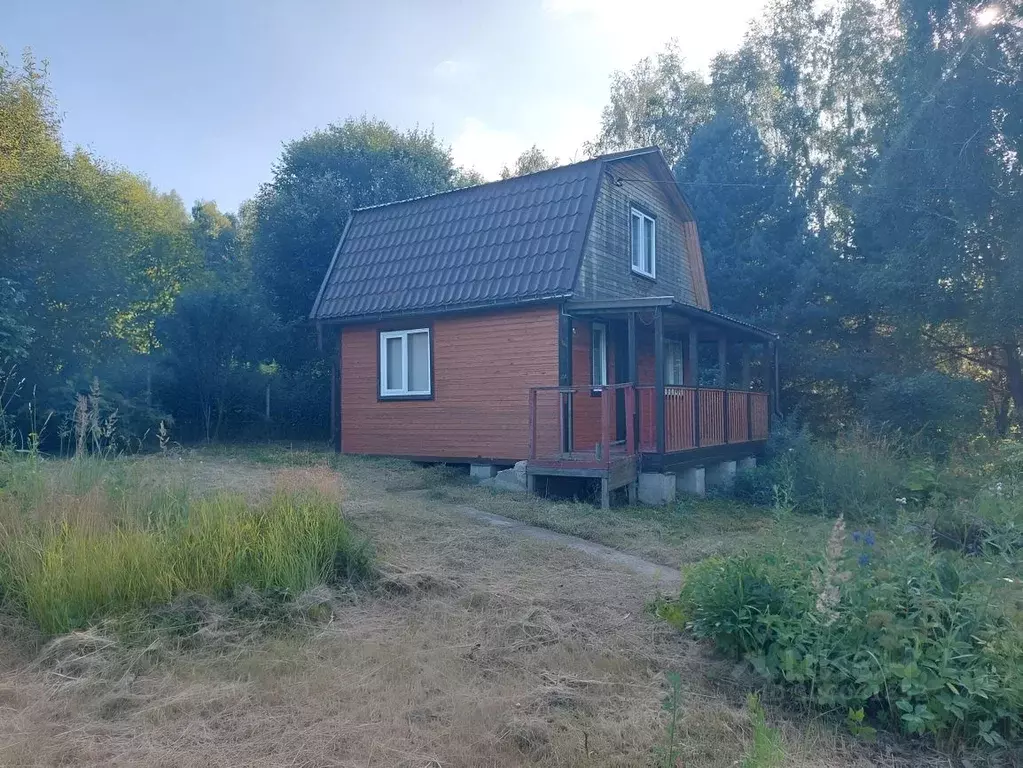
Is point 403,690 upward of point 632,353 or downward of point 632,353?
downward

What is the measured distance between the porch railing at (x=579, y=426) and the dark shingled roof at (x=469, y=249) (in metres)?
1.70

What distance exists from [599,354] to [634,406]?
238 centimetres

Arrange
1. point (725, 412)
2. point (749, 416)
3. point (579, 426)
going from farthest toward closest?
point (749, 416) < point (725, 412) < point (579, 426)

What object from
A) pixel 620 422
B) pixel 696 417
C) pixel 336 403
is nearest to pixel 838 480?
pixel 696 417

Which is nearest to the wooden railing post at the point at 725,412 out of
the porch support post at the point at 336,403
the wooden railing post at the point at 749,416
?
the wooden railing post at the point at 749,416

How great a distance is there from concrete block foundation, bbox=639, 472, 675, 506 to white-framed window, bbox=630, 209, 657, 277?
508 cm

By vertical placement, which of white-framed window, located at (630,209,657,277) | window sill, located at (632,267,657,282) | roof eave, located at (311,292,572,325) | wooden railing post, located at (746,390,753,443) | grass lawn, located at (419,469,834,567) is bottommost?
grass lawn, located at (419,469,834,567)

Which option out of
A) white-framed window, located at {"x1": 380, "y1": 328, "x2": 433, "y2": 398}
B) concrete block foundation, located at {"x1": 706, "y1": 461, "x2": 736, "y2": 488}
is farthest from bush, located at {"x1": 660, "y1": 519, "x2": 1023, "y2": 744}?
white-framed window, located at {"x1": 380, "y1": 328, "x2": 433, "y2": 398}

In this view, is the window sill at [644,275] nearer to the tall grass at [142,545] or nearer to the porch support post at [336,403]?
the porch support post at [336,403]

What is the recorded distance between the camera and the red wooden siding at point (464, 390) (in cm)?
1235

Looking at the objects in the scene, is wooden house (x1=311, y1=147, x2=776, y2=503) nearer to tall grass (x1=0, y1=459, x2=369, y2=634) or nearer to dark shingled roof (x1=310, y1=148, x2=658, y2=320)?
dark shingled roof (x1=310, y1=148, x2=658, y2=320)

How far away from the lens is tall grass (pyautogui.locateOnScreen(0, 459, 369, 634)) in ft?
15.6

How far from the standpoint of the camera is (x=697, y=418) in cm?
1216

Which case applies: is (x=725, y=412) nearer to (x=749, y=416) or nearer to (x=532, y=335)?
(x=749, y=416)
